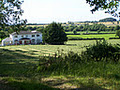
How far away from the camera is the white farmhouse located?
295 feet

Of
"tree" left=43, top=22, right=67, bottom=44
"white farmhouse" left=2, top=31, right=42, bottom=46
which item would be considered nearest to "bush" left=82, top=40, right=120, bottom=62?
"tree" left=43, top=22, right=67, bottom=44

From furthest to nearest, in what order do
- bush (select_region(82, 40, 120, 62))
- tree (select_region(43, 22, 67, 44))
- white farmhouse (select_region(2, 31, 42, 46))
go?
white farmhouse (select_region(2, 31, 42, 46)) < tree (select_region(43, 22, 67, 44)) < bush (select_region(82, 40, 120, 62))

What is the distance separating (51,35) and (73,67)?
74167 millimetres

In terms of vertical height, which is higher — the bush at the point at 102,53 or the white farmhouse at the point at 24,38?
the bush at the point at 102,53

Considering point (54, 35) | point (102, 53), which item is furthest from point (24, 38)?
point (102, 53)

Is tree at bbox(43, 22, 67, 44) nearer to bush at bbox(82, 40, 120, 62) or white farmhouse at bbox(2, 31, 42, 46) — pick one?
white farmhouse at bbox(2, 31, 42, 46)

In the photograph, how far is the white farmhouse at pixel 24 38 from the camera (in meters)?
89.9

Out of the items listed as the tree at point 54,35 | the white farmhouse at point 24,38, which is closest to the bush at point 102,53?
the tree at point 54,35

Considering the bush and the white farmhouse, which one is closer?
the bush

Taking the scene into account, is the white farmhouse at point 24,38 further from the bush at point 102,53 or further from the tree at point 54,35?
the bush at point 102,53

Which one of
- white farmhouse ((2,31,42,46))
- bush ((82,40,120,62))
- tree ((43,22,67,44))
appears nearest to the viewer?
bush ((82,40,120,62))

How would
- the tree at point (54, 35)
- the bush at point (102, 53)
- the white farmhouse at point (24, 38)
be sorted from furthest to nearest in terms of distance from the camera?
the white farmhouse at point (24, 38)
the tree at point (54, 35)
the bush at point (102, 53)

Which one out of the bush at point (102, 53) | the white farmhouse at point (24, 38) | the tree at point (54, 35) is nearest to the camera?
the bush at point (102, 53)

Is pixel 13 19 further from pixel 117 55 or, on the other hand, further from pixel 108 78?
pixel 108 78
